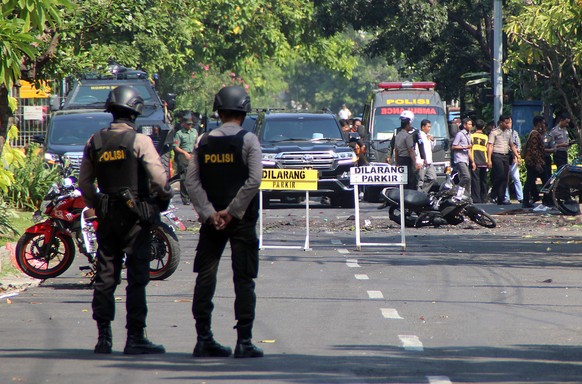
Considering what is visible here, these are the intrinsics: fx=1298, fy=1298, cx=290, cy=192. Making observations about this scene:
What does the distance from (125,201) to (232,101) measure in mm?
1013

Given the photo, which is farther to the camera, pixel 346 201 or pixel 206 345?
pixel 346 201

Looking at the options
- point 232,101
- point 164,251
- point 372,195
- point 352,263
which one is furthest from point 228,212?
point 372,195

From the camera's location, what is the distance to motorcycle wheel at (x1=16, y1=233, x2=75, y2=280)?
13.2m

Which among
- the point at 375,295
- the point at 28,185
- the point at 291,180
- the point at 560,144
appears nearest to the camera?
the point at 375,295

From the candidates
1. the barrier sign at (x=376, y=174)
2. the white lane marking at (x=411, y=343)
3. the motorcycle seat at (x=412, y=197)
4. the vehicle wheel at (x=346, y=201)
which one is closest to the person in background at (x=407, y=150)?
the motorcycle seat at (x=412, y=197)

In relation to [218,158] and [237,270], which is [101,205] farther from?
[237,270]

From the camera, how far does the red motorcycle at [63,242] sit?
13.0 m

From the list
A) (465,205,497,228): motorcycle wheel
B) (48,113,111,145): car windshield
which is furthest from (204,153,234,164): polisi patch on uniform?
(48,113,111,145): car windshield

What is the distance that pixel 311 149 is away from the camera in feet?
86.5

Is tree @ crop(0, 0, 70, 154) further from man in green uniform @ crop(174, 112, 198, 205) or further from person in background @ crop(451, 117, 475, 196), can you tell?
person in background @ crop(451, 117, 475, 196)

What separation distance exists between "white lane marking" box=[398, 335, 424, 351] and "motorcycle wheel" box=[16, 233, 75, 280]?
4982mm

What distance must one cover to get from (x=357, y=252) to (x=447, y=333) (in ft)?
24.0

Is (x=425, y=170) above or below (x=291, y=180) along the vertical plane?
below

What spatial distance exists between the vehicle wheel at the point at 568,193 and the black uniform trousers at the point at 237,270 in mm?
15008
